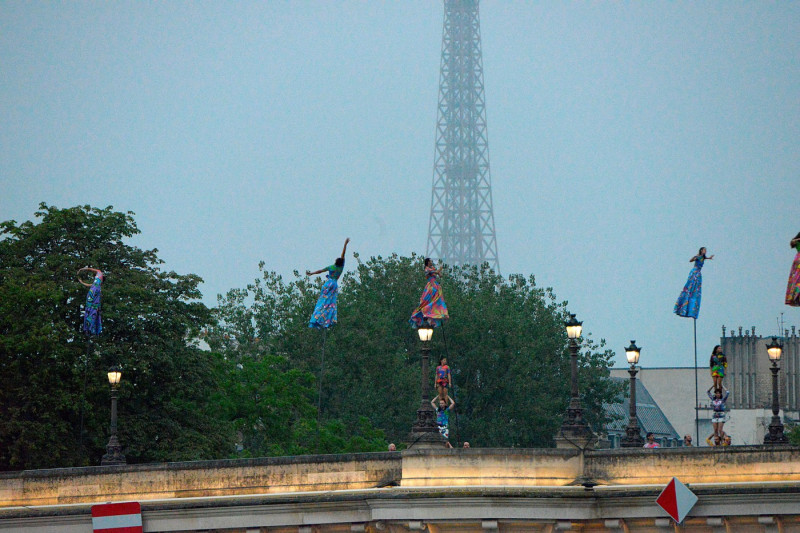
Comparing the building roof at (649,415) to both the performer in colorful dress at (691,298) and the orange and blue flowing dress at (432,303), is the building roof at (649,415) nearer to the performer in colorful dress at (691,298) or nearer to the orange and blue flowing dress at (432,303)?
the performer in colorful dress at (691,298)

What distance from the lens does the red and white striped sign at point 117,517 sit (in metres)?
39.7

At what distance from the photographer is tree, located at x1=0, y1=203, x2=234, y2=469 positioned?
186 feet

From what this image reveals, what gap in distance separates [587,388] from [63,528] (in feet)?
184

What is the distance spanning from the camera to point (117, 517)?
39.8 metres

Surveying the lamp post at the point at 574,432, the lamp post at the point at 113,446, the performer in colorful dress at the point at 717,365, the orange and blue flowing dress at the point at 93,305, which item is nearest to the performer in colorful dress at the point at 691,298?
the performer in colorful dress at the point at 717,365

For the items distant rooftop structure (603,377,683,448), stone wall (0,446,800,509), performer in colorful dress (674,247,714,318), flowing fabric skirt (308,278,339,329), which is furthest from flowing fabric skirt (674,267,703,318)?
distant rooftop structure (603,377,683,448)

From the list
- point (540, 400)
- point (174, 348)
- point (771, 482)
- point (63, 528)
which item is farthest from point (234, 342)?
point (771, 482)

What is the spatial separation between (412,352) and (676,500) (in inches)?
2210

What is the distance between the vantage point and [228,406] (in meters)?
Answer: 72.4

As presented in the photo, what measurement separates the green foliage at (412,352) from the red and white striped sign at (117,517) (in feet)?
131

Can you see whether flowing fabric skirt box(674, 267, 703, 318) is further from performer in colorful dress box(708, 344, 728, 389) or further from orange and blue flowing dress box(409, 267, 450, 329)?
orange and blue flowing dress box(409, 267, 450, 329)

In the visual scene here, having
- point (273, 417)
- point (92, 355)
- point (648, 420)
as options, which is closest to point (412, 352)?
point (273, 417)

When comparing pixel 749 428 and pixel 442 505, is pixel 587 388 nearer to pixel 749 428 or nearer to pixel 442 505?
pixel 749 428

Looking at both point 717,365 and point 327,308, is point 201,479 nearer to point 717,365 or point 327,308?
point 327,308
